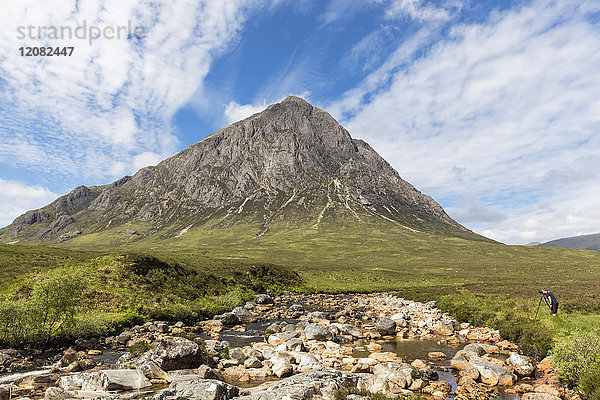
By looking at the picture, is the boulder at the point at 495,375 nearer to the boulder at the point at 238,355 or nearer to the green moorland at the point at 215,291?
the green moorland at the point at 215,291

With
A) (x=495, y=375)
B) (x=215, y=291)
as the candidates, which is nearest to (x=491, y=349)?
(x=495, y=375)

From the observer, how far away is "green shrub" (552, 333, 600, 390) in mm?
15945

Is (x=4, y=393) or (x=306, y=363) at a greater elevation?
(x=4, y=393)

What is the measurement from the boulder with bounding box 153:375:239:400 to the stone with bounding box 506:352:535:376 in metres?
19.1

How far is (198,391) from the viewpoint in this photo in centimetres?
1518

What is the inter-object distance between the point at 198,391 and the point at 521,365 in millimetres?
21530

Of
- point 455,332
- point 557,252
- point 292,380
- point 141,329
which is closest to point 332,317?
point 455,332

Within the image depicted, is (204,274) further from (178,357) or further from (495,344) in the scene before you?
(495,344)

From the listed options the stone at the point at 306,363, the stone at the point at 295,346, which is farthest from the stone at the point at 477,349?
the stone at the point at 295,346

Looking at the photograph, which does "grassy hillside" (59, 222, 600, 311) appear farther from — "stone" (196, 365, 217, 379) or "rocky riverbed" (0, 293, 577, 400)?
"stone" (196, 365, 217, 379)

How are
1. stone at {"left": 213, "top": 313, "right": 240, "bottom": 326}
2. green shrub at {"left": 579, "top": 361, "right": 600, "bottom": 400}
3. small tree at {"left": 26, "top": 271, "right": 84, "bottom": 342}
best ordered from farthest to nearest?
stone at {"left": 213, "top": 313, "right": 240, "bottom": 326}
small tree at {"left": 26, "top": 271, "right": 84, "bottom": 342}
green shrub at {"left": 579, "top": 361, "right": 600, "bottom": 400}

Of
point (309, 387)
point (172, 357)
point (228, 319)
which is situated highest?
point (172, 357)

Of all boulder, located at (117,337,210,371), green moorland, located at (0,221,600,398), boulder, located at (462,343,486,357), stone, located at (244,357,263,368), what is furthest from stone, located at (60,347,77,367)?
boulder, located at (462,343,486,357)

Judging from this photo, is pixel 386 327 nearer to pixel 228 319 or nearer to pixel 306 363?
pixel 306 363
